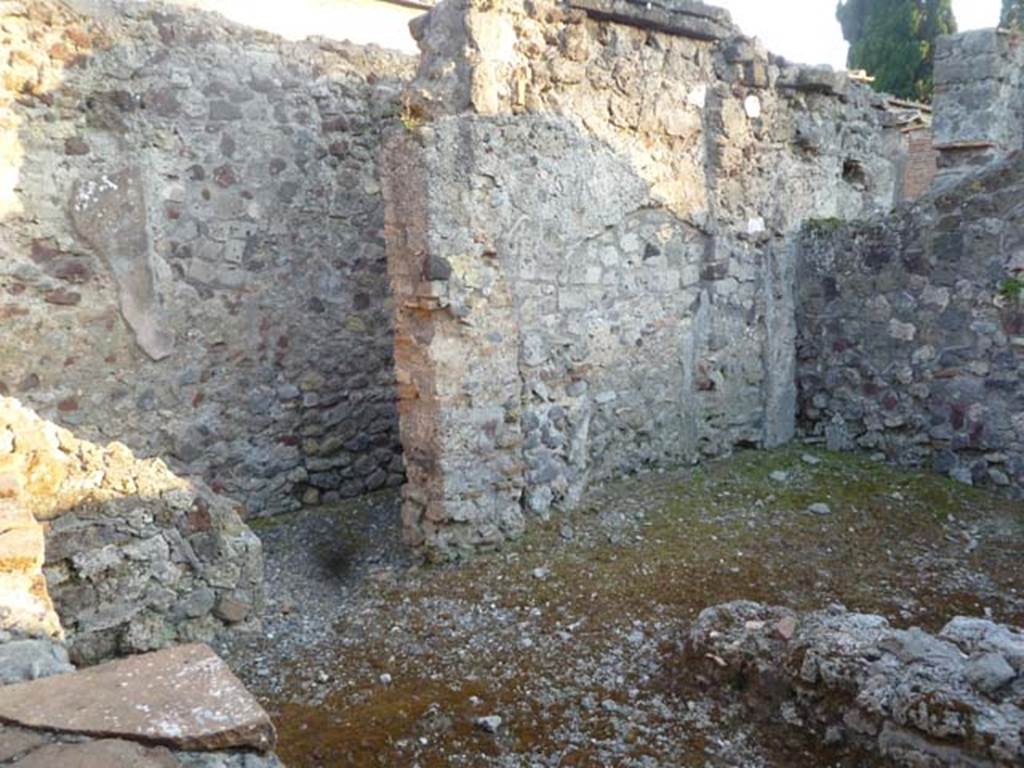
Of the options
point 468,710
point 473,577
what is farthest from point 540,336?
point 468,710

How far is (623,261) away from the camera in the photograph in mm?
5184

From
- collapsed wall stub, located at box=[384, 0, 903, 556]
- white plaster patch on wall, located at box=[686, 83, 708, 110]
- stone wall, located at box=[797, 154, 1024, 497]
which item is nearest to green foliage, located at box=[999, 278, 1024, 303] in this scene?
stone wall, located at box=[797, 154, 1024, 497]

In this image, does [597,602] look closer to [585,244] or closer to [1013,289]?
[585,244]

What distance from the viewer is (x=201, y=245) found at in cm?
507

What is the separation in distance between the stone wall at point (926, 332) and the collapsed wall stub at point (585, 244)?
239 millimetres

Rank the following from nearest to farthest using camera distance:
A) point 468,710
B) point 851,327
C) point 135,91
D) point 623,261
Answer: point 468,710 < point 135,91 < point 623,261 < point 851,327

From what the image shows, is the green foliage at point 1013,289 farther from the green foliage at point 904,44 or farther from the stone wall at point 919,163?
the green foliage at point 904,44

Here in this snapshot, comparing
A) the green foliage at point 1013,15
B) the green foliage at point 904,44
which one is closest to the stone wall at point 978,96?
the green foliage at point 1013,15

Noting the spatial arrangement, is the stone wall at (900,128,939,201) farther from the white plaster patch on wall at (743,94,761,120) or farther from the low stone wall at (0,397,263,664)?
the low stone wall at (0,397,263,664)

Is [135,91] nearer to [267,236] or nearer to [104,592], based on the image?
[267,236]

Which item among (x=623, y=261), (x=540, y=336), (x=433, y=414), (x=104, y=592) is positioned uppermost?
(x=623, y=261)

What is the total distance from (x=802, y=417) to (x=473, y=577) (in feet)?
10.3

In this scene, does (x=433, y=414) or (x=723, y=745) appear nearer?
(x=723, y=745)

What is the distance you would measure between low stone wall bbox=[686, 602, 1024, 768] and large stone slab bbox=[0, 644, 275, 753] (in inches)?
73.9
